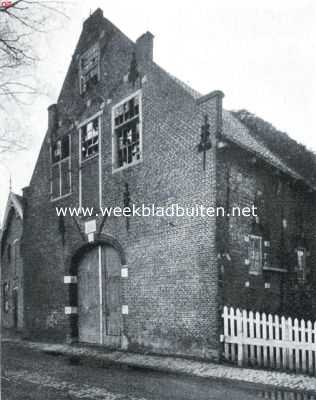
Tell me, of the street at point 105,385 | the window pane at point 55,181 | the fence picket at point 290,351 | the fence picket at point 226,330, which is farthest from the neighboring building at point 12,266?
the fence picket at point 290,351

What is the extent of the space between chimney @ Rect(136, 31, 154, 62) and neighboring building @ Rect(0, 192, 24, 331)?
13.6 meters

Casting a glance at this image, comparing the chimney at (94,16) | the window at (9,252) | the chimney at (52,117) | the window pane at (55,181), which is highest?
the chimney at (94,16)

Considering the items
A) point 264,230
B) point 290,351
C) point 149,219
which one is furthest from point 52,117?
point 290,351

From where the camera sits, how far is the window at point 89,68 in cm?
1631

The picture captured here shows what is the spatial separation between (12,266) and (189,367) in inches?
735

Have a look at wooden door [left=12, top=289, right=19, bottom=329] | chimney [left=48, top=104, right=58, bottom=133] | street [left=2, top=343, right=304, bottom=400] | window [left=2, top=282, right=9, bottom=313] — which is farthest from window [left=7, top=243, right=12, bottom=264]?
street [left=2, top=343, right=304, bottom=400]

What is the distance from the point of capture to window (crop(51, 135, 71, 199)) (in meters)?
17.2

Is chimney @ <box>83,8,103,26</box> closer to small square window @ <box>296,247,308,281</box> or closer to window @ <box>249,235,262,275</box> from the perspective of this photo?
window @ <box>249,235,262,275</box>

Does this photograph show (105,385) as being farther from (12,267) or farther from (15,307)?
(12,267)

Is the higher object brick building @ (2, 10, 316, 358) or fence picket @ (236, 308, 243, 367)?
brick building @ (2, 10, 316, 358)

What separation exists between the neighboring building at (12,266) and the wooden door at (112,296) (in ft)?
36.7

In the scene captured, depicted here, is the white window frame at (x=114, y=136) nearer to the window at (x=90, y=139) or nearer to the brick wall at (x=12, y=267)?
the window at (x=90, y=139)

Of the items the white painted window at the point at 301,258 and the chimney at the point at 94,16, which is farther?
the chimney at the point at 94,16

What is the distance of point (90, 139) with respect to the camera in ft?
53.3
